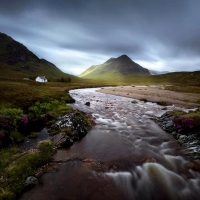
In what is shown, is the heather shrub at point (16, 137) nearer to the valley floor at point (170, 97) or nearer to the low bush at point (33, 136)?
the low bush at point (33, 136)

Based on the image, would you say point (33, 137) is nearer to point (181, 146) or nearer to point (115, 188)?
point (115, 188)

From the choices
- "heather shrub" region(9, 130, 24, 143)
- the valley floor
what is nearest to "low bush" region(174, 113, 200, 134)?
"heather shrub" region(9, 130, 24, 143)

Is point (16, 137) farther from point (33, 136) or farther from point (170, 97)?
point (170, 97)

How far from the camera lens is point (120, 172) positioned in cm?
1083

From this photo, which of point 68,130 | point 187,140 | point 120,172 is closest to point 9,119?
point 68,130

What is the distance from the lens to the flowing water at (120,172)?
8.93 m

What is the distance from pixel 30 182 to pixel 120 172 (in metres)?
6.01

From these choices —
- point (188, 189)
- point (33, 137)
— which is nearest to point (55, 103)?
point (33, 137)

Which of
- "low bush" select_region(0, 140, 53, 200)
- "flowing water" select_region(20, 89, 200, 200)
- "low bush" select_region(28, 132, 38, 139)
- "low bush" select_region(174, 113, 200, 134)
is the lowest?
"flowing water" select_region(20, 89, 200, 200)

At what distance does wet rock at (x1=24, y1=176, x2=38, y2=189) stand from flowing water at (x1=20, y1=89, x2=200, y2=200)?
28 centimetres

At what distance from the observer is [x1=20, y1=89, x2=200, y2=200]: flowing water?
29.3 feet

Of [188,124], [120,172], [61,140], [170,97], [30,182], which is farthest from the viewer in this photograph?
[170,97]

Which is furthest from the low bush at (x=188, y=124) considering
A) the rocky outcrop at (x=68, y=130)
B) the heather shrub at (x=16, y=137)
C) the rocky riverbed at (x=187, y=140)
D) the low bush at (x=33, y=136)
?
the heather shrub at (x=16, y=137)

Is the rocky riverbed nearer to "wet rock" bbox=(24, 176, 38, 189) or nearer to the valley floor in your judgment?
"wet rock" bbox=(24, 176, 38, 189)
